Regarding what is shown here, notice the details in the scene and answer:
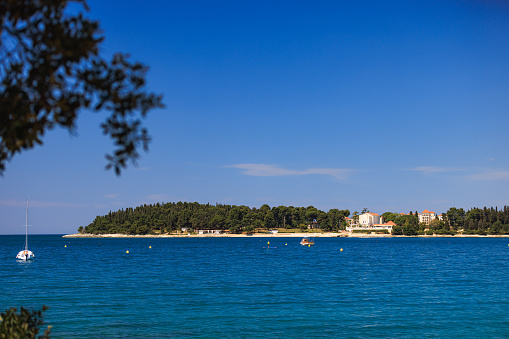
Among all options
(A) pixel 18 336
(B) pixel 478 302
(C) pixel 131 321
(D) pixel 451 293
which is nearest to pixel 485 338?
(B) pixel 478 302

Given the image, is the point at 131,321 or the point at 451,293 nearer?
the point at 131,321

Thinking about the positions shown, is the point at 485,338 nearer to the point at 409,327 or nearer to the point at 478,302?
the point at 409,327

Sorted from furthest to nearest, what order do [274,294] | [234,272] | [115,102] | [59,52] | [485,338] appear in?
1. [234,272]
2. [274,294]
3. [485,338]
4. [115,102]
5. [59,52]

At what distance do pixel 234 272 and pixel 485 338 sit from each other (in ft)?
132

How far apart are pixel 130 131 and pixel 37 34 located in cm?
223

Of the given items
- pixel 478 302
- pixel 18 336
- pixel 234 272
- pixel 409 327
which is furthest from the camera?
pixel 234 272

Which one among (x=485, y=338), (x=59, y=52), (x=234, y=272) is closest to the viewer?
(x=59, y=52)

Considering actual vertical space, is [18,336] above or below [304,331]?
above

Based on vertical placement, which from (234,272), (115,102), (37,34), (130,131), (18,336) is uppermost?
(37,34)

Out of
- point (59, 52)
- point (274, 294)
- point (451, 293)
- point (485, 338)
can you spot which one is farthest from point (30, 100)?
point (451, 293)

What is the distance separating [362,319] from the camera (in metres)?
28.9

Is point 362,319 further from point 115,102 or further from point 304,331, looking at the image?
point 115,102

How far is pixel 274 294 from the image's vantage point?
3984 centimetres

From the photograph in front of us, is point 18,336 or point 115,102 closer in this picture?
point 115,102
